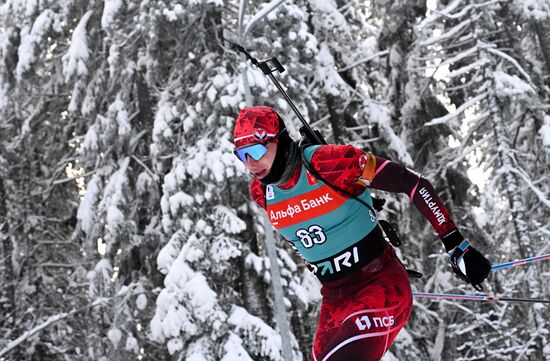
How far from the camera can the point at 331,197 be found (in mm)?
4152

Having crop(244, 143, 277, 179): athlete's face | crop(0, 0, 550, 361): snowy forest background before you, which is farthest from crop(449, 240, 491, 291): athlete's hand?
crop(0, 0, 550, 361): snowy forest background

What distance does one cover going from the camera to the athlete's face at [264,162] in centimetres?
416

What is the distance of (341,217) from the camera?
4.18 meters

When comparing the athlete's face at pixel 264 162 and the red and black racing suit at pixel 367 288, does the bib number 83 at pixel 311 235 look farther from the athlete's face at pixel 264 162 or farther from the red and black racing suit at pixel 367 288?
the athlete's face at pixel 264 162

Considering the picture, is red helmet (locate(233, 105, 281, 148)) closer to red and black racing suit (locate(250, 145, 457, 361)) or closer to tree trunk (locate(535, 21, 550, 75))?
red and black racing suit (locate(250, 145, 457, 361))

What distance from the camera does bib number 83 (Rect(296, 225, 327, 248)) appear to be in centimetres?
421

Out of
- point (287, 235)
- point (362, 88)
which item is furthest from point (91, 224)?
point (287, 235)

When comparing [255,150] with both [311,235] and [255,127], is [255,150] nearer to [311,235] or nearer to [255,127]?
[255,127]

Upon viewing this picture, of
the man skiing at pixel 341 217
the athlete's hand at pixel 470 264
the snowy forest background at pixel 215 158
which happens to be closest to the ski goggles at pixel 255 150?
the man skiing at pixel 341 217

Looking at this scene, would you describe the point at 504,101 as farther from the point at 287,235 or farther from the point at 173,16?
the point at 287,235

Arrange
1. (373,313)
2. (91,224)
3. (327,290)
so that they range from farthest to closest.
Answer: (91,224)
(327,290)
(373,313)

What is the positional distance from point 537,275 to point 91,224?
9.73 metres

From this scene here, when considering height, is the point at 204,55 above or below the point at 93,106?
above

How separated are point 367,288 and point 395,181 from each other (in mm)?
641
